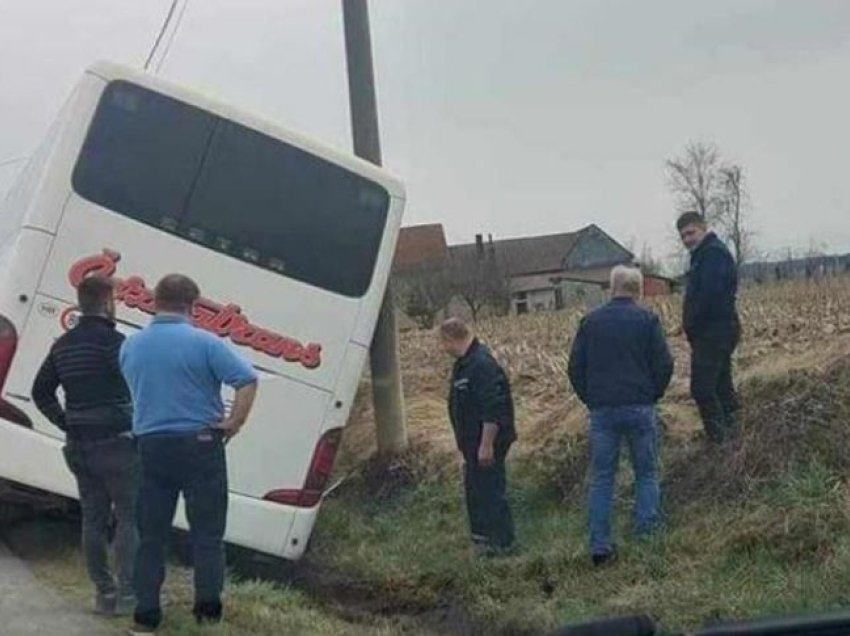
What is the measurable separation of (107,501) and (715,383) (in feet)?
13.2

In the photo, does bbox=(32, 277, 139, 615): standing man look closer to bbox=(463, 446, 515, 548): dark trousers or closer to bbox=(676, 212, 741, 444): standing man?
bbox=(463, 446, 515, 548): dark trousers

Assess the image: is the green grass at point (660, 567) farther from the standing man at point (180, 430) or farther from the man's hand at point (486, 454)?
the standing man at point (180, 430)

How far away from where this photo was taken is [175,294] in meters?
6.27

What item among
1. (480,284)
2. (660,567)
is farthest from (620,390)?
(480,284)

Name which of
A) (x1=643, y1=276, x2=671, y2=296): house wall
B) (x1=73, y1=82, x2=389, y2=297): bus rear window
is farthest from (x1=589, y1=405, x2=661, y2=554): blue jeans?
(x1=643, y1=276, x2=671, y2=296): house wall

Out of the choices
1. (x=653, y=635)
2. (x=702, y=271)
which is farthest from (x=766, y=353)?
(x=653, y=635)

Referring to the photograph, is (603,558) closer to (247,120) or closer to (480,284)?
(247,120)

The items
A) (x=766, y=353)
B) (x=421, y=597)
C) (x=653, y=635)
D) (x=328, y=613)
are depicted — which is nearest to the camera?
(x=653, y=635)

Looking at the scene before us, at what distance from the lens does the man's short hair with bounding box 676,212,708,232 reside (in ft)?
28.3

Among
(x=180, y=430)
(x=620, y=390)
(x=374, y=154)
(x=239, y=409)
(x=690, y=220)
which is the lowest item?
(x=180, y=430)

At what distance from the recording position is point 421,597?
8969mm

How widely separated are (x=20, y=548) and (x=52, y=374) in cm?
286

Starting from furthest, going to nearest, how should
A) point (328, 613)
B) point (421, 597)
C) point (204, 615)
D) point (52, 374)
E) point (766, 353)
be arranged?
point (766, 353) < point (421, 597) < point (328, 613) < point (52, 374) < point (204, 615)

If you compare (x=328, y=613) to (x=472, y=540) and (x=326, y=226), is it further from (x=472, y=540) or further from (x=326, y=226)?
(x=326, y=226)
